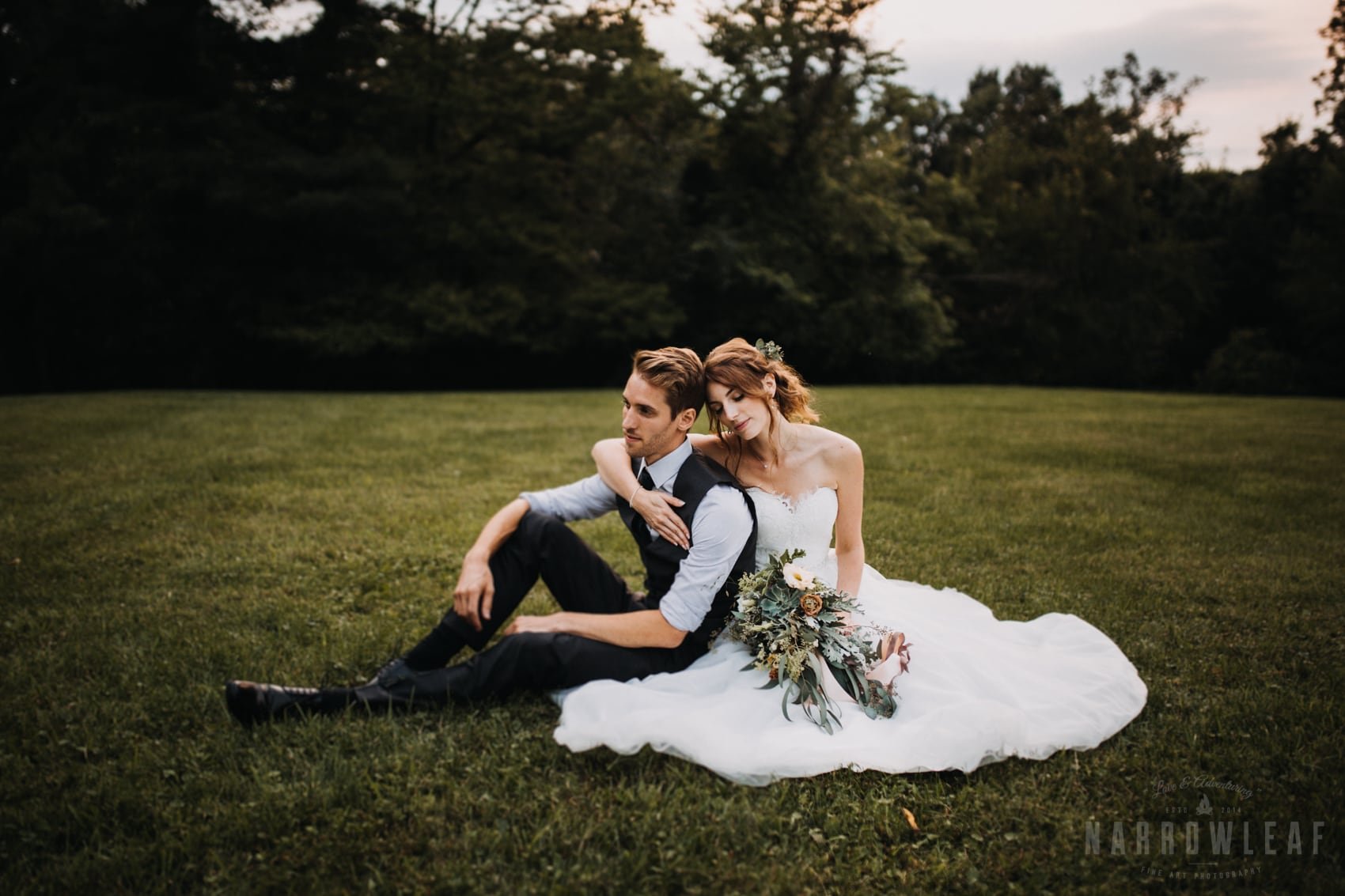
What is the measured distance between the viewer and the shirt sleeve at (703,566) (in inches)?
137

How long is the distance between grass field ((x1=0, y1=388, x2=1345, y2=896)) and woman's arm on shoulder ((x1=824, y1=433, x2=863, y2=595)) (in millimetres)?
1179

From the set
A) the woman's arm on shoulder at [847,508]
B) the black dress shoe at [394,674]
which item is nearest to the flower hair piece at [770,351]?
the woman's arm on shoulder at [847,508]

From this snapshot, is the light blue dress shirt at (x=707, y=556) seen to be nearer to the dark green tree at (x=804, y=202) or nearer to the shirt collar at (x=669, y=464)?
the shirt collar at (x=669, y=464)

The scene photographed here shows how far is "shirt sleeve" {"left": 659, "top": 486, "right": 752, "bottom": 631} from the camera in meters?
3.47

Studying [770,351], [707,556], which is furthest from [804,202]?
[707,556]

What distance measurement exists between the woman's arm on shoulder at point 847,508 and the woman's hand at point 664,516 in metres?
0.92

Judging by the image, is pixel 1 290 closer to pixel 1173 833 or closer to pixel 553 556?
pixel 553 556

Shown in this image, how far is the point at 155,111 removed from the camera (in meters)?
18.7

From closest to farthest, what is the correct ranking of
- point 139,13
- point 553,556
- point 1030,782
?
point 1030,782 → point 553,556 → point 139,13

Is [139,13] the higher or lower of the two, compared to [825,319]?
higher

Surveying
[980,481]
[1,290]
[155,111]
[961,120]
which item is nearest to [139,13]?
[155,111]

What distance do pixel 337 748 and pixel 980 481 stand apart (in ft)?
22.8

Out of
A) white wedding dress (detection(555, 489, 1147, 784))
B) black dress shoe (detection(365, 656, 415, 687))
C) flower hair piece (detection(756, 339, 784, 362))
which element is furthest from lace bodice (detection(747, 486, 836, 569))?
black dress shoe (detection(365, 656, 415, 687))

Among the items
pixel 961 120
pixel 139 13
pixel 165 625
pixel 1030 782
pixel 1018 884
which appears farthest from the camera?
pixel 961 120
